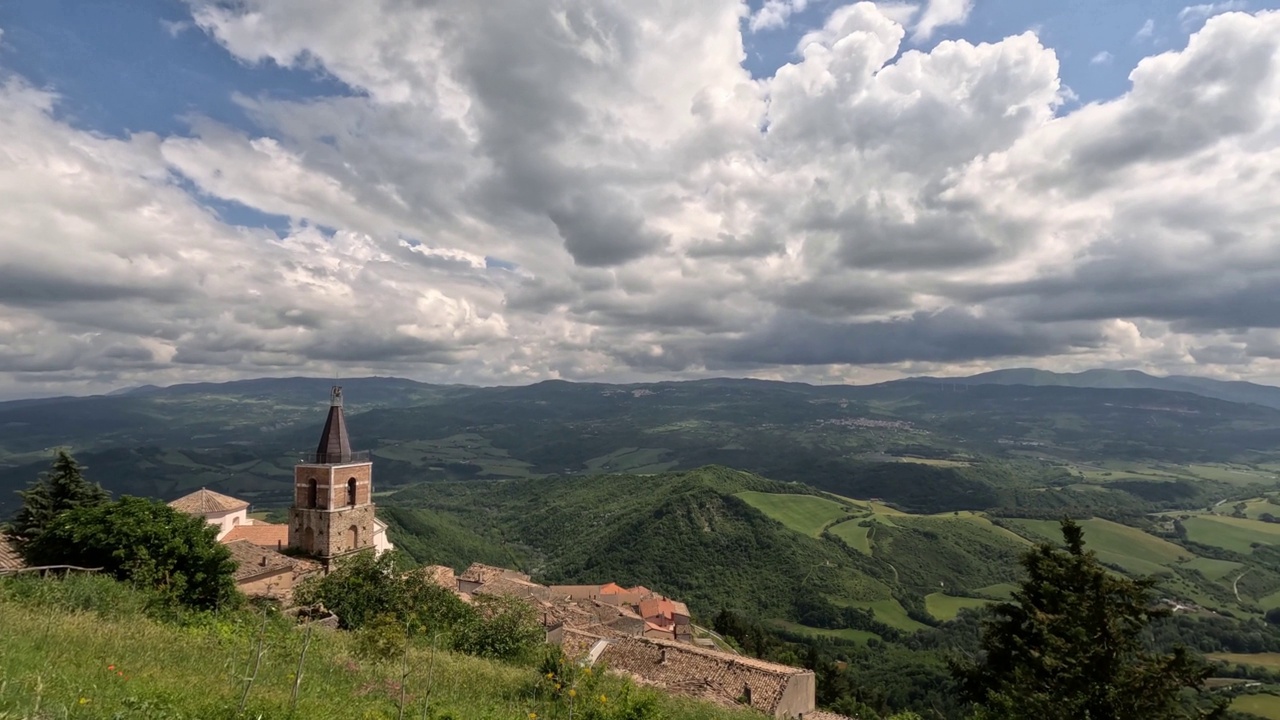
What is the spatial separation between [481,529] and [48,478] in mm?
143973

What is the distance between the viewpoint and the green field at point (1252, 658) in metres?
80.1

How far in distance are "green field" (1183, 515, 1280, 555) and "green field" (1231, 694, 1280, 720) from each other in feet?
346

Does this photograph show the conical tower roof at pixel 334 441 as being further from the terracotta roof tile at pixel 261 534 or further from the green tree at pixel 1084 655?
the green tree at pixel 1084 655

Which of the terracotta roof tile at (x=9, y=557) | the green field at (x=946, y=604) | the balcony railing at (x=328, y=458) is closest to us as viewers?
the terracotta roof tile at (x=9, y=557)

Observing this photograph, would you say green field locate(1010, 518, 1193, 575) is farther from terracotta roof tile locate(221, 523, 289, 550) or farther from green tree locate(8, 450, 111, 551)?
green tree locate(8, 450, 111, 551)

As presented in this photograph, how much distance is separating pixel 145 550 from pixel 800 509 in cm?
15141

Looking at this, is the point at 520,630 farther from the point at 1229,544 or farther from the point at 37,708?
the point at 1229,544

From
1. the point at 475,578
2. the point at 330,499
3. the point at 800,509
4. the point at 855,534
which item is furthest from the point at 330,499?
the point at 800,509

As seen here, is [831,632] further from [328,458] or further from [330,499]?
[328,458]

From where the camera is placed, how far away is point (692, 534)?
12506 cm

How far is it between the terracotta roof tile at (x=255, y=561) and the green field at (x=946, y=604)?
102 metres

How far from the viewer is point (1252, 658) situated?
83500 millimetres

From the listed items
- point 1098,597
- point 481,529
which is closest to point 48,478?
point 1098,597

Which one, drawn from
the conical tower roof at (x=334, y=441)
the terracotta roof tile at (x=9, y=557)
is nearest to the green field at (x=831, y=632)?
the conical tower roof at (x=334, y=441)
